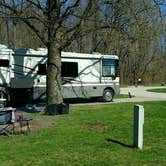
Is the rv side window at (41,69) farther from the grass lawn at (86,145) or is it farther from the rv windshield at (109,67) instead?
the grass lawn at (86,145)

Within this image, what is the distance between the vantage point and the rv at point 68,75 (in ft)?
79.7

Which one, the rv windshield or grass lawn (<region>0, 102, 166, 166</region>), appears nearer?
grass lawn (<region>0, 102, 166, 166</region>)

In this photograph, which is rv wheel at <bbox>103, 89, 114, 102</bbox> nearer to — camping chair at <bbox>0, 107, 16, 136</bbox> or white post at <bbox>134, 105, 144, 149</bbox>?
camping chair at <bbox>0, 107, 16, 136</bbox>

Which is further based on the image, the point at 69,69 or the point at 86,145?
the point at 69,69

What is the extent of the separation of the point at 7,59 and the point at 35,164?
15.0 m

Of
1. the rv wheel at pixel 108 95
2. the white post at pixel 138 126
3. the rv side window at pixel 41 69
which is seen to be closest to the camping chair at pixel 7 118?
the white post at pixel 138 126

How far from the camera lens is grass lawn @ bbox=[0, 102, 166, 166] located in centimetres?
981

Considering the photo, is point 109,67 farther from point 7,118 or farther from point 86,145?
point 86,145

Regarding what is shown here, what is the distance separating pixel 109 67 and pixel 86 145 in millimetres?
17057

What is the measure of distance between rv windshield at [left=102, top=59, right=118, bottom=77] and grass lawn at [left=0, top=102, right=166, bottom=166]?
1167cm

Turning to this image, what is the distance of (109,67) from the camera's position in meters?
28.3

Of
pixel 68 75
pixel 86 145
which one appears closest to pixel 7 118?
pixel 86 145

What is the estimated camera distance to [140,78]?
62.2 metres

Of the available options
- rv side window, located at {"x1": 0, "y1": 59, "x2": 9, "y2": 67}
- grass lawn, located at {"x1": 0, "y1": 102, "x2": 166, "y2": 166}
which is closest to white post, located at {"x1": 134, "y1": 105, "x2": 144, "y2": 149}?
grass lawn, located at {"x1": 0, "y1": 102, "x2": 166, "y2": 166}
